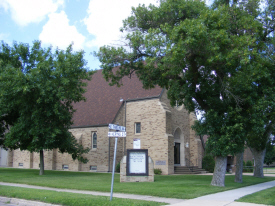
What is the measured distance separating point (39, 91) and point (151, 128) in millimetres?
11062

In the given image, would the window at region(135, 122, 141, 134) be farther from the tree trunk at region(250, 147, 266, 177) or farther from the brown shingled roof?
the tree trunk at region(250, 147, 266, 177)

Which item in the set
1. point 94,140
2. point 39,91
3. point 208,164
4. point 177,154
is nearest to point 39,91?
point 39,91

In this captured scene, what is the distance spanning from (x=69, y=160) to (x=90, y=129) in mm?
4304

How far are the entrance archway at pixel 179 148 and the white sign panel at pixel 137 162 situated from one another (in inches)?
464

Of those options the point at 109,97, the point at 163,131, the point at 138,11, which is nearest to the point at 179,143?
the point at 163,131

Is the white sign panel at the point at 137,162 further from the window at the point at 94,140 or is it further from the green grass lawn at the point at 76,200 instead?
the window at the point at 94,140

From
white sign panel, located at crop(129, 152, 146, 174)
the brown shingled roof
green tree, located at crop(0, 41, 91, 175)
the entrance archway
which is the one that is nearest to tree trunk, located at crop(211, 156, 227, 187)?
white sign panel, located at crop(129, 152, 146, 174)

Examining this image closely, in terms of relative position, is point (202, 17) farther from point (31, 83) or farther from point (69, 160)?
point (69, 160)

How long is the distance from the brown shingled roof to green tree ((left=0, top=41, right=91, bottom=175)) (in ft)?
22.0

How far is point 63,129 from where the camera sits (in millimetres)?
22359

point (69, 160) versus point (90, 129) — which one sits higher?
point (90, 129)

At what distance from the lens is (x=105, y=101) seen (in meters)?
31.0

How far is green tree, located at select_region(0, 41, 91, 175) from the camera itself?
19.7 metres

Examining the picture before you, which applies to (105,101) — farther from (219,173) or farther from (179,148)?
(219,173)
